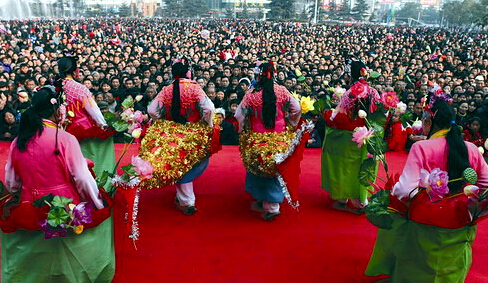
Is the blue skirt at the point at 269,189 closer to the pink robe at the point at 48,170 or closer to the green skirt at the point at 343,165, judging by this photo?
the green skirt at the point at 343,165

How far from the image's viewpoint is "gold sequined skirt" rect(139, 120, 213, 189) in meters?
3.94

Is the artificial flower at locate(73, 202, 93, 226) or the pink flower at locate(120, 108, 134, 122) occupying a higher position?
the pink flower at locate(120, 108, 134, 122)

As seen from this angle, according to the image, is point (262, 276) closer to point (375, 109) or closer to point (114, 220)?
point (114, 220)

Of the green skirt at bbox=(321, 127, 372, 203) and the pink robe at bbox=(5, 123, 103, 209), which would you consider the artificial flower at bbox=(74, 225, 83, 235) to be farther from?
the green skirt at bbox=(321, 127, 372, 203)

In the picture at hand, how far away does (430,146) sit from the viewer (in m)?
2.67

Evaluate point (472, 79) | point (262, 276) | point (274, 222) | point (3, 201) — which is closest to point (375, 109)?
point (274, 222)

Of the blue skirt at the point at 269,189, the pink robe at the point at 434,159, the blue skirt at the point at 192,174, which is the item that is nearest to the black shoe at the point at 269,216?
the blue skirt at the point at 269,189

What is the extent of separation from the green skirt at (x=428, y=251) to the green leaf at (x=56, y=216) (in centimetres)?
208

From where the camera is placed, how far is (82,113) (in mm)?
4301

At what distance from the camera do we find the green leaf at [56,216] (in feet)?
8.10

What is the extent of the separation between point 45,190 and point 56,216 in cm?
23

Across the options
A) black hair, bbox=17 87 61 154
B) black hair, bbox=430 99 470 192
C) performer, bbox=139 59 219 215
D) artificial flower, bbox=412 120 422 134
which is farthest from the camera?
artificial flower, bbox=412 120 422 134

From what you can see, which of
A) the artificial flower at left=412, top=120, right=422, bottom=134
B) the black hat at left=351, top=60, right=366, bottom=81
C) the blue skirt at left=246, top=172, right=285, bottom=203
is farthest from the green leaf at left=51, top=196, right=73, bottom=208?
the artificial flower at left=412, top=120, right=422, bottom=134

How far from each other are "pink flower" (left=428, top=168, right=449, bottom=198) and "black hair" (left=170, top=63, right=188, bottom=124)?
2543 millimetres
